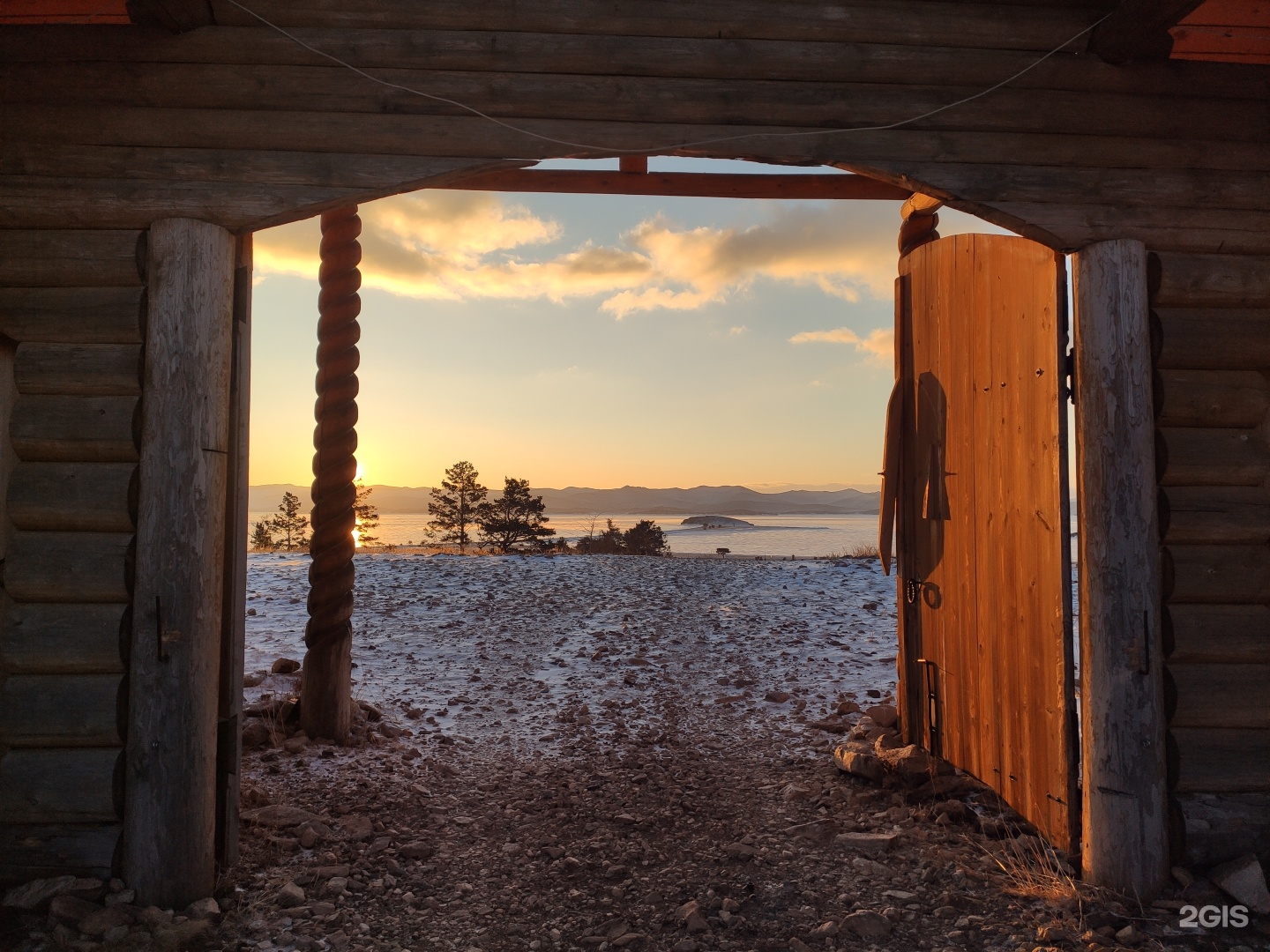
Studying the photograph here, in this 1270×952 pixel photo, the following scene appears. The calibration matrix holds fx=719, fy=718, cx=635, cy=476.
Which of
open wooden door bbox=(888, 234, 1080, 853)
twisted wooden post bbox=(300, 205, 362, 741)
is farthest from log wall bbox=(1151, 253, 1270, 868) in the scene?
twisted wooden post bbox=(300, 205, 362, 741)

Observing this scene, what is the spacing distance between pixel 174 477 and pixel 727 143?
111 inches

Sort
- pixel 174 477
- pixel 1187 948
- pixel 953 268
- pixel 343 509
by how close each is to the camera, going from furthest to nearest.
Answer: pixel 343 509, pixel 953 268, pixel 174 477, pixel 1187 948

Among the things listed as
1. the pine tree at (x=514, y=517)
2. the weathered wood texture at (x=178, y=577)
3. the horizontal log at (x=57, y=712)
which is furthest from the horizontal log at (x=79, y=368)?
the pine tree at (x=514, y=517)

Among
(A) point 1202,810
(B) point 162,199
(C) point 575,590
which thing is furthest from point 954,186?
(C) point 575,590

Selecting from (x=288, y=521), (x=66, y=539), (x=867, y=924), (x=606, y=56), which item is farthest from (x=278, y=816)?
(x=288, y=521)

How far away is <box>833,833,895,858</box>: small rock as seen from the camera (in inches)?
140

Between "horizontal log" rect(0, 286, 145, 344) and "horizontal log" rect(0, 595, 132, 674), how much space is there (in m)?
1.18

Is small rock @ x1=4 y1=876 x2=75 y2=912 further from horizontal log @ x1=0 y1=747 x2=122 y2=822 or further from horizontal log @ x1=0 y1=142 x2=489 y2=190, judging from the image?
horizontal log @ x1=0 y1=142 x2=489 y2=190

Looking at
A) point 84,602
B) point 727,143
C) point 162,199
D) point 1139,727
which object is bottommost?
point 1139,727

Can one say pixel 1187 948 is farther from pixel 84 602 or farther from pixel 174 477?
pixel 84 602

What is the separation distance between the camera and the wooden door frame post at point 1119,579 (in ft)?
10.2

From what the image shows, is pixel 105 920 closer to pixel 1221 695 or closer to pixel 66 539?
pixel 66 539

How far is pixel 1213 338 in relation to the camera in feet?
10.9

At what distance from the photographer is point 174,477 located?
3.07m
